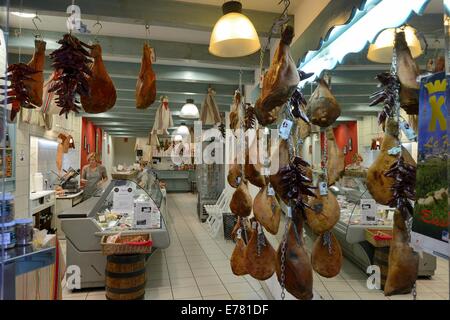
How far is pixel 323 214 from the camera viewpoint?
1.47 m

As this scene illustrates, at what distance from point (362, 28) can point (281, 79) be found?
1.11 metres

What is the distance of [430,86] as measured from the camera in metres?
1.00

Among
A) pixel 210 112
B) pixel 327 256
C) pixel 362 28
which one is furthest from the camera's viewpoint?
pixel 210 112

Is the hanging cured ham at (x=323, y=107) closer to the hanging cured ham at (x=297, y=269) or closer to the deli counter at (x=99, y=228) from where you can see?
the hanging cured ham at (x=297, y=269)

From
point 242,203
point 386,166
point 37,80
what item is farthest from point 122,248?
point 386,166

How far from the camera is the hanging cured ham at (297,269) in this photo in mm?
1359

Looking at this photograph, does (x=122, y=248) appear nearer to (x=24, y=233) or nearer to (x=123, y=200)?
(x=123, y=200)

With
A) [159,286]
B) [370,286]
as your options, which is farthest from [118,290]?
[370,286]

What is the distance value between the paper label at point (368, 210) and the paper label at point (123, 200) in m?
3.27

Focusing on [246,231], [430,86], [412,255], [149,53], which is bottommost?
[246,231]

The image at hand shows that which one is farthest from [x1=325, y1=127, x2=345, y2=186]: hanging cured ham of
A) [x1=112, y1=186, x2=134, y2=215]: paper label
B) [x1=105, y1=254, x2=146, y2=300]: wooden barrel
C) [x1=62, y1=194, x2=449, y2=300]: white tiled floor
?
[x1=112, y1=186, x2=134, y2=215]: paper label

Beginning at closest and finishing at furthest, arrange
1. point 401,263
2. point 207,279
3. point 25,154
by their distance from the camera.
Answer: point 401,263 < point 207,279 < point 25,154

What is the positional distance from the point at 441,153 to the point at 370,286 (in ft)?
5.92

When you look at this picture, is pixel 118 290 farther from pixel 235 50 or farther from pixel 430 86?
pixel 430 86
